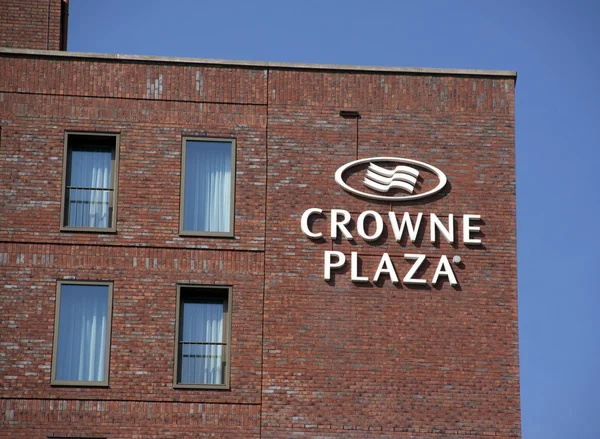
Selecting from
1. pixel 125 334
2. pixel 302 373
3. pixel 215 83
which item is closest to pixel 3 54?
pixel 215 83

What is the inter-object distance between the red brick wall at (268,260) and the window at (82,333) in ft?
0.78

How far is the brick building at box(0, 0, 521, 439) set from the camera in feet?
119

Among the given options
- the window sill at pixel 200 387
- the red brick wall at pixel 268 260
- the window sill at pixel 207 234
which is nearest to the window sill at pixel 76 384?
the red brick wall at pixel 268 260

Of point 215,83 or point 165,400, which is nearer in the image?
point 165,400

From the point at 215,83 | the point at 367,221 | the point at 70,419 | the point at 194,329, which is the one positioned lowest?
the point at 70,419

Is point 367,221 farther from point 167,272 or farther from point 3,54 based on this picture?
point 3,54

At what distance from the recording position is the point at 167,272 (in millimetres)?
36969

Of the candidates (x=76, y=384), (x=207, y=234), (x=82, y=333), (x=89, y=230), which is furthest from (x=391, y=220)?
(x=76, y=384)

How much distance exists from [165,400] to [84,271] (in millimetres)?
3752

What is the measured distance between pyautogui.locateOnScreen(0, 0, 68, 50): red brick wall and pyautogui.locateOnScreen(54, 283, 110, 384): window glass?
7.06 m

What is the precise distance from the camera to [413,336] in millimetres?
37062

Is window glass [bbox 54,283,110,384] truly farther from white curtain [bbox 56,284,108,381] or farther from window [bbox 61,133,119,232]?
window [bbox 61,133,119,232]

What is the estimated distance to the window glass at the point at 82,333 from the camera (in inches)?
1428

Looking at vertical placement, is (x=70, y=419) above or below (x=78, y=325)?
below
